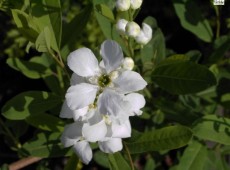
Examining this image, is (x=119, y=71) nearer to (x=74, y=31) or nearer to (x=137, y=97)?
(x=137, y=97)

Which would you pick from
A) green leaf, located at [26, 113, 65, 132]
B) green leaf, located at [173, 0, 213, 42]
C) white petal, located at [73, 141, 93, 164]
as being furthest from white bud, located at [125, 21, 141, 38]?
green leaf, located at [173, 0, 213, 42]

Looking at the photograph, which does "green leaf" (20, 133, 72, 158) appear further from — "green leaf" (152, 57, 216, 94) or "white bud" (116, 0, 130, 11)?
"white bud" (116, 0, 130, 11)

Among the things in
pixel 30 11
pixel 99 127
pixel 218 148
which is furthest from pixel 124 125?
pixel 218 148

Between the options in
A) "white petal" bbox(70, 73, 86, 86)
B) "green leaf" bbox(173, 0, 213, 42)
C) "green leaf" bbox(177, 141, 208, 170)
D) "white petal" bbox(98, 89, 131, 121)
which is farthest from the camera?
"green leaf" bbox(173, 0, 213, 42)

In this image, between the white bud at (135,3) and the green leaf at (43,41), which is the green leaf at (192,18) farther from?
the green leaf at (43,41)

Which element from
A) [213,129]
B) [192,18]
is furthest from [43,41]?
[192,18]

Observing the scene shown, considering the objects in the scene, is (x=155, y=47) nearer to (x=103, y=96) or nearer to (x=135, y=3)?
(x=135, y=3)
